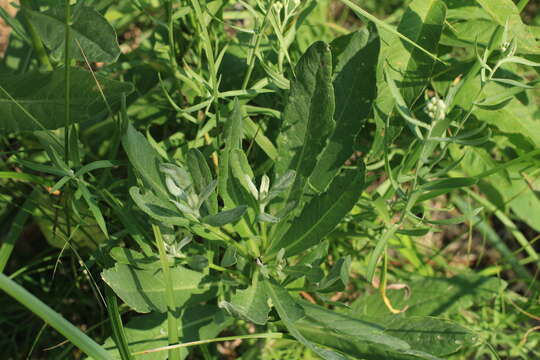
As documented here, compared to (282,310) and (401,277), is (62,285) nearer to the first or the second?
(282,310)

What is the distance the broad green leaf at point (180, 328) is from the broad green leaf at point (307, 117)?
14.2 inches

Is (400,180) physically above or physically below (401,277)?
above

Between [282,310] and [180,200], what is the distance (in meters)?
0.33

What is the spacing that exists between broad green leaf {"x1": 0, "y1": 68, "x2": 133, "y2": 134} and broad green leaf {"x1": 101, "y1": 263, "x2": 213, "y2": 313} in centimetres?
39

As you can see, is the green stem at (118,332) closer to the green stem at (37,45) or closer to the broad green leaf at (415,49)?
the green stem at (37,45)

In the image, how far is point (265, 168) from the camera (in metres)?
1.53

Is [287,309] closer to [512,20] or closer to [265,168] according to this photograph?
[265,168]

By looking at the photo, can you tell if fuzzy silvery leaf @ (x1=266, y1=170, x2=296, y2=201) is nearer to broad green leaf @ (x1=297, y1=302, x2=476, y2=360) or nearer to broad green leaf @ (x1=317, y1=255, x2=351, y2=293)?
broad green leaf @ (x1=317, y1=255, x2=351, y2=293)

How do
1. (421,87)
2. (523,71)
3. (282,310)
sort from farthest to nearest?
(523,71), (421,87), (282,310)

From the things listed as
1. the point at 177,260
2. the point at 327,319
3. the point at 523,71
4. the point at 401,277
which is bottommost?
the point at 401,277

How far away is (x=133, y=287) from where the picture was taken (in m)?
1.25

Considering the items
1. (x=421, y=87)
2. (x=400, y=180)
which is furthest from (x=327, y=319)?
(x=421, y=87)

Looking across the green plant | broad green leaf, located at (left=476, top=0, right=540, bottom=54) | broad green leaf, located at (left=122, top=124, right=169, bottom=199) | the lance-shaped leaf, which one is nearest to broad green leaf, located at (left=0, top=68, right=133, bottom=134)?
the green plant

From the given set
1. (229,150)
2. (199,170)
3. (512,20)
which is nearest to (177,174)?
(199,170)
